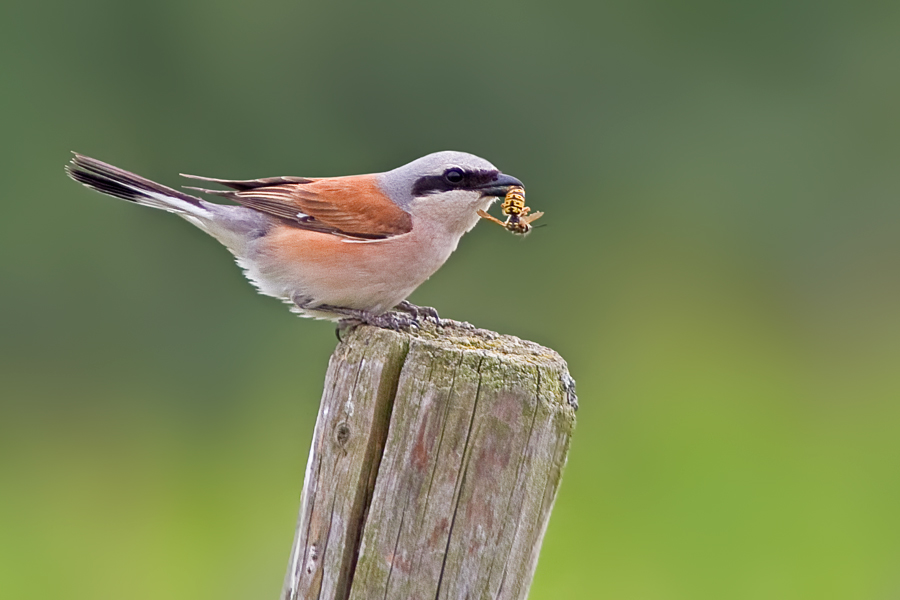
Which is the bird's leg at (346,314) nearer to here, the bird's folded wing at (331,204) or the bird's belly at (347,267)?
the bird's belly at (347,267)

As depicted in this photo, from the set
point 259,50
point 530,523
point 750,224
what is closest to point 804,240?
point 750,224

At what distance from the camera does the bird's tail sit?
434 cm

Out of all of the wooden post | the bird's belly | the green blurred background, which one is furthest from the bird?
the green blurred background

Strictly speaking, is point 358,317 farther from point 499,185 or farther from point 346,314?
point 499,185

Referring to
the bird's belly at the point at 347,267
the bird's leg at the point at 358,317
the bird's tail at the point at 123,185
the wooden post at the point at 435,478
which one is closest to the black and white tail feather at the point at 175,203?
the bird's tail at the point at 123,185

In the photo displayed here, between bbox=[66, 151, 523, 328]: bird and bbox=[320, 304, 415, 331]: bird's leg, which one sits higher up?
bbox=[66, 151, 523, 328]: bird

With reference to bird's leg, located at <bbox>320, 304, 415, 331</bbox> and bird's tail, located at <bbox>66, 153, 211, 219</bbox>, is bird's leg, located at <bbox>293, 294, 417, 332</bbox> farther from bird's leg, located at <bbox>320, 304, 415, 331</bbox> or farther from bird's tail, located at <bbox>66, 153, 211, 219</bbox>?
bird's tail, located at <bbox>66, 153, 211, 219</bbox>

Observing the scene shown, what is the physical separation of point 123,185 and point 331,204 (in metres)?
0.90

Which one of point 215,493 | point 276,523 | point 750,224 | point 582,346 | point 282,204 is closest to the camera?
point 282,204

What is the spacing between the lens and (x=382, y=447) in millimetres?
2609

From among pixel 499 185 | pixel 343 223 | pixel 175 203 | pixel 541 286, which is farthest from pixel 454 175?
pixel 541 286

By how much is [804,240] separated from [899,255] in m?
1.00

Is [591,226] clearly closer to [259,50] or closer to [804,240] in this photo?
[804,240]

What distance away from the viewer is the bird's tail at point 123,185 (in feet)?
14.2
